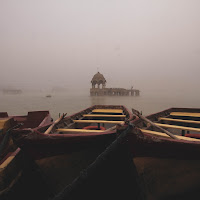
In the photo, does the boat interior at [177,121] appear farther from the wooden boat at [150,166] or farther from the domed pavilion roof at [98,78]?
the domed pavilion roof at [98,78]

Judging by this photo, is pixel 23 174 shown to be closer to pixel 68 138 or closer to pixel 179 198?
pixel 68 138

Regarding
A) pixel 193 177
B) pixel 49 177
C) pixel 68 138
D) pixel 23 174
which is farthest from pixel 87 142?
pixel 23 174

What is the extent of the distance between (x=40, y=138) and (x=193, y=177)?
10.9ft

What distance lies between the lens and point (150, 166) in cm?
271

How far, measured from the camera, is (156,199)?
9.53ft

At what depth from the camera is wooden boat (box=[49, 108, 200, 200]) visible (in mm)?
2273

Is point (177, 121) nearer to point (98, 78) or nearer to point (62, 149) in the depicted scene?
point (62, 149)

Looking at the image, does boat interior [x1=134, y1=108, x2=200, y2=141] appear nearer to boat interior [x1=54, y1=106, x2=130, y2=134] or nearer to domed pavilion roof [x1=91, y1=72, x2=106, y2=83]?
boat interior [x1=54, y1=106, x2=130, y2=134]

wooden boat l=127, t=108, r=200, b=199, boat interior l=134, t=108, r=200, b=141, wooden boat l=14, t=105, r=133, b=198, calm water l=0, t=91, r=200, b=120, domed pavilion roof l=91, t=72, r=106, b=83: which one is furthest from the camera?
domed pavilion roof l=91, t=72, r=106, b=83

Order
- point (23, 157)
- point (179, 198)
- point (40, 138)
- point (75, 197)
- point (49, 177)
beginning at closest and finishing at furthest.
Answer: point (40, 138) < point (179, 198) < point (49, 177) < point (75, 197) < point (23, 157)

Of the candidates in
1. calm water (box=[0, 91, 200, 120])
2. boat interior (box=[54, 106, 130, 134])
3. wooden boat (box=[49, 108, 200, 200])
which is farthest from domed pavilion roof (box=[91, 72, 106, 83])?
wooden boat (box=[49, 108, 200, 200])

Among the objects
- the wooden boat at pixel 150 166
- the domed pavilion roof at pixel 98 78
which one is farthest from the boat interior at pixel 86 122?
the domed pavilion roof at pixel 98 78

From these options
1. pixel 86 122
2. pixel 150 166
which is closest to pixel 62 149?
pixel 150 166

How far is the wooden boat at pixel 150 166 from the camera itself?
89.5 inches
